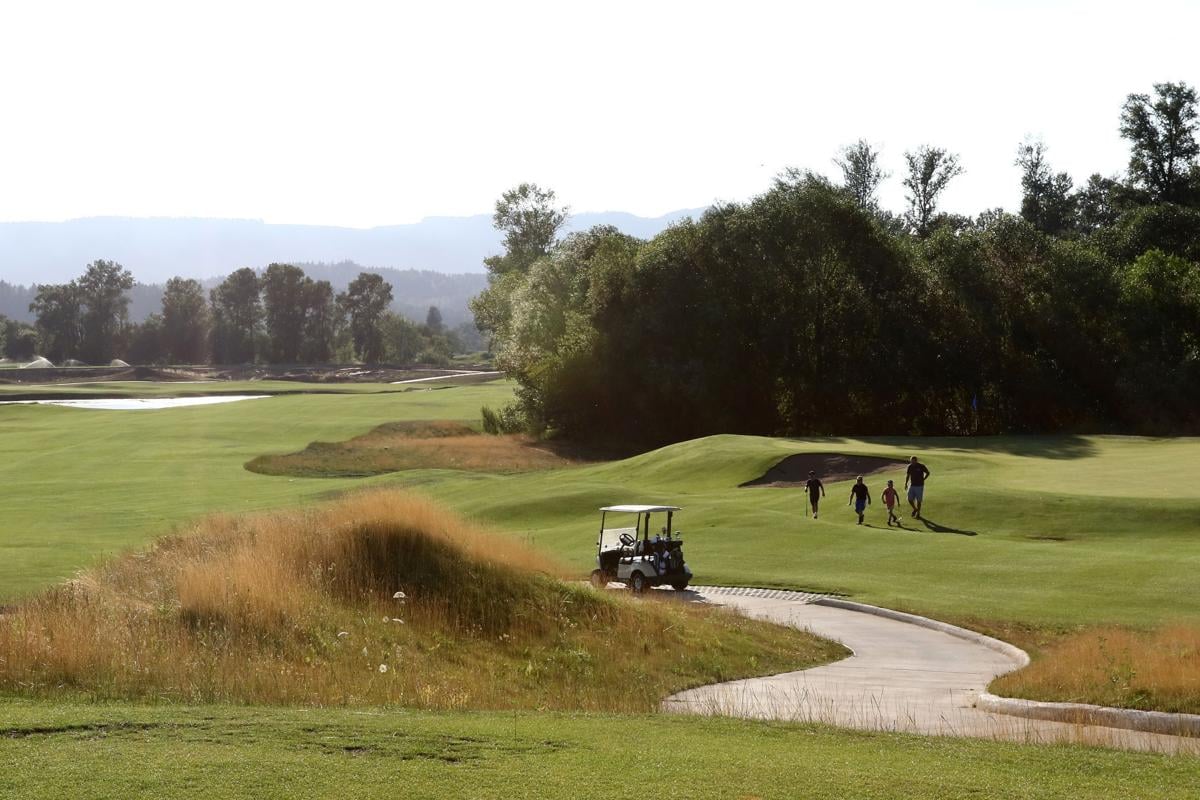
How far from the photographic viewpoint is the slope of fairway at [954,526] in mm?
24203

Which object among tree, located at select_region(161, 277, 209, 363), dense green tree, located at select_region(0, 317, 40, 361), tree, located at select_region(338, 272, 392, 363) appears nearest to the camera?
tree, located at select_region(161, 277, 209, 363)

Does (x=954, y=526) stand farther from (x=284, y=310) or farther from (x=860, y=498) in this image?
(x=284, y=310)

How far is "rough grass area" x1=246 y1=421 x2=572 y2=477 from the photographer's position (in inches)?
2267

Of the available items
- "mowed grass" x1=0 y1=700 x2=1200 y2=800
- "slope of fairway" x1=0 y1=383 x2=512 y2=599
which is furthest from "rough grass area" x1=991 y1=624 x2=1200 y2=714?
"slope of fairway" x1=0 y1=383 x2=512 y2=599

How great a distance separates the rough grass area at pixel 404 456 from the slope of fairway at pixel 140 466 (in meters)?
2.08

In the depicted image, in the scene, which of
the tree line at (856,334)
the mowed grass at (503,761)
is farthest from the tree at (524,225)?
the mowed grass at (503,761)

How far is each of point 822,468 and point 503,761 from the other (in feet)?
118

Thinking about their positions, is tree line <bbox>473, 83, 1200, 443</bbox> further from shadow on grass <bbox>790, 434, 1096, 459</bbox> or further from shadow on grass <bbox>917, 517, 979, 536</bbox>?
shadow on grass <bbox>917, 517, 979, 536</bbox>

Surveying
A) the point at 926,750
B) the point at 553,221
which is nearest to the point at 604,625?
the point at 926,750

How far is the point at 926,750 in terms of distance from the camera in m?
10.1

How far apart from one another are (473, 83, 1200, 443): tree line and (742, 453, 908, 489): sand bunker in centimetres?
2295

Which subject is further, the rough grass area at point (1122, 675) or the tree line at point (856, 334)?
the tree line at point (856, 334)

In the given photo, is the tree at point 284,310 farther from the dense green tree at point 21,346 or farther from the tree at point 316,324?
the dense green tree at point 21,346

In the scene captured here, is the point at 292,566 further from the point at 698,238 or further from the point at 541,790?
the point at 698,238
